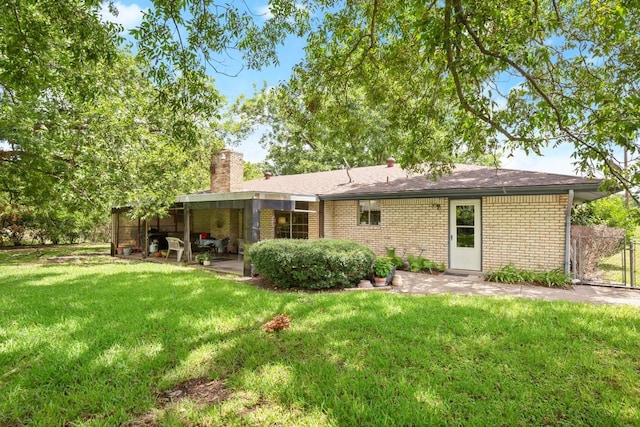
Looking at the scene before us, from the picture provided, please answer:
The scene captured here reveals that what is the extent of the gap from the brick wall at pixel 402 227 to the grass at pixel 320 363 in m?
4.27

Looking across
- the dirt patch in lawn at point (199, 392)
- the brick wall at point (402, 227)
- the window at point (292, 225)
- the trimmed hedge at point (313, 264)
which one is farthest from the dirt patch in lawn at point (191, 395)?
the window at point (292, 225)

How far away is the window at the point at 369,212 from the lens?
11.9m

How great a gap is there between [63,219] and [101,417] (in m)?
22.3

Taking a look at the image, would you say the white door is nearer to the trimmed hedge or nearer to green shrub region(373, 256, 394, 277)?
green shrub region(373, 256, 394, 277)

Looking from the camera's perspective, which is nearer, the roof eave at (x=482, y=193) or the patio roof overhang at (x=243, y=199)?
the roof eave at (x=482, y=193)

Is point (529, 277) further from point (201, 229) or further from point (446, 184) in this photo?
point (201, 229)

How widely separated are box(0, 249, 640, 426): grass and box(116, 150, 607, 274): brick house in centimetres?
332

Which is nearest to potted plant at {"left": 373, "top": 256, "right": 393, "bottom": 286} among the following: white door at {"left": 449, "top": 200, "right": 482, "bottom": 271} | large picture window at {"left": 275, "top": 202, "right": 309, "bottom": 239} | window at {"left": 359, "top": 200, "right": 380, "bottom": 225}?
white door at {"left": 449, "top": 200, "right": 482, "bottom": 271}

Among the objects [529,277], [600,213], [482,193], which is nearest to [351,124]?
[482,193]

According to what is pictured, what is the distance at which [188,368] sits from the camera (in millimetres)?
3645

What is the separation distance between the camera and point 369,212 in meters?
12.0

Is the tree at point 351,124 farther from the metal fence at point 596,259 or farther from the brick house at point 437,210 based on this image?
the metal fence at point 596,259

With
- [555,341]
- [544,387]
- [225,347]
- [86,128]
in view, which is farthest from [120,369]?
[86,128]

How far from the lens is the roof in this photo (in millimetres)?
8383
